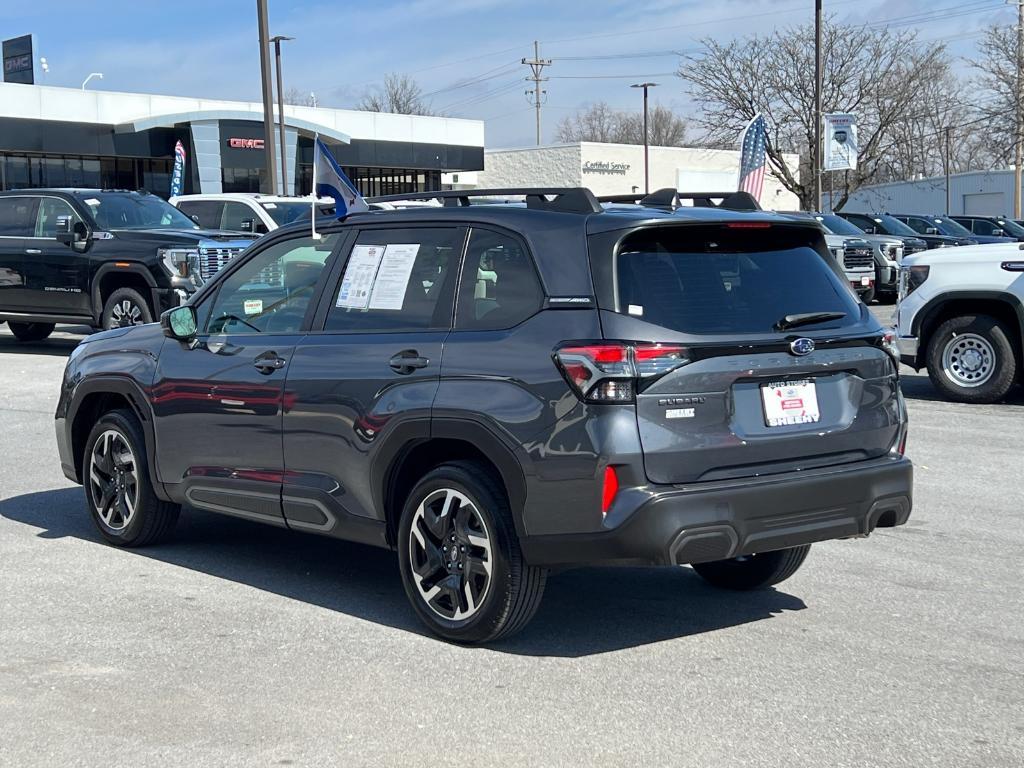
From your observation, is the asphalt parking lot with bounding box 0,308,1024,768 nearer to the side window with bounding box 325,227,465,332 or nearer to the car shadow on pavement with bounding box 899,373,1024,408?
the side window with bounding box 325,227,465,332

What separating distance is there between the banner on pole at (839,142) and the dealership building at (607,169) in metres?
29.0

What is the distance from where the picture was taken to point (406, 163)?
170 ft

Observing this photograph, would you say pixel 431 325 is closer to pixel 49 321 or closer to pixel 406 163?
pixel 49 321

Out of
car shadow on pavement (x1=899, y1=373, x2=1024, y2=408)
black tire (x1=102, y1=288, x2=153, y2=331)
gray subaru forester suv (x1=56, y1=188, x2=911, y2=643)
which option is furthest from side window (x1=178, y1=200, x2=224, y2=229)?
gray subaru forester suv (x1=56, y1=188, x2=911, y2=643)

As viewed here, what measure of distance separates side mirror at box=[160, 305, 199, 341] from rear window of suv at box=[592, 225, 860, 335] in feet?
8.10

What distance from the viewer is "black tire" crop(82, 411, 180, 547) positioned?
692cm

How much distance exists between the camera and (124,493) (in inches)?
278

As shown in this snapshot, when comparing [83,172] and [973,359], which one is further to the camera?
[83,172]

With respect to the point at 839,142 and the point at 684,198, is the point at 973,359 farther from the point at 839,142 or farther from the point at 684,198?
the point at 839,142

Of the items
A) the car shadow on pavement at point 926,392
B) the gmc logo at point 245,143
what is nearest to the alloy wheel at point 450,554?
the car shadow on pavement at point 926,392

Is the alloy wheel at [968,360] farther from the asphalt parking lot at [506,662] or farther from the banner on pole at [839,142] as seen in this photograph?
the banner on pole at [839,142]

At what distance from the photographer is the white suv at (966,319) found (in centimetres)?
1218

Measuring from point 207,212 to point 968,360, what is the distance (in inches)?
480

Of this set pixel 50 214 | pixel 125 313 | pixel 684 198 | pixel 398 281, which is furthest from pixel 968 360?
pixel 50 214
